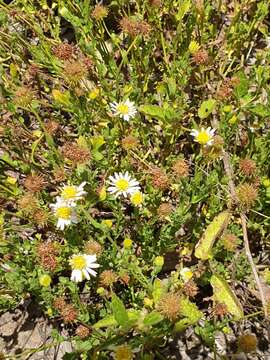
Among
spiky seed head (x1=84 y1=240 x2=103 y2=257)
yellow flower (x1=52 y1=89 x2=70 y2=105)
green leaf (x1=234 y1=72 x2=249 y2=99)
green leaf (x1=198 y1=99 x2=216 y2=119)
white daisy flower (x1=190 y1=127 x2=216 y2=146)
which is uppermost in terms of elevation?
yellow flower (x1=52 y1=89 x2=70 y2=105)

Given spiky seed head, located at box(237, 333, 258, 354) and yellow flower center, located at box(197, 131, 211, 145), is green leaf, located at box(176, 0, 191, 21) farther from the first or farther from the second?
spiky seed head, located at box(237, 333, 258, 354)

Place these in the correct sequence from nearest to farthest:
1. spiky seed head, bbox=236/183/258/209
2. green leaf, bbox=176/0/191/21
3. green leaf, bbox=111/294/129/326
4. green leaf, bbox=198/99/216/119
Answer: green leaf, bbox=111/294/129/326 < spiky seed head, bbox=236/183/258/209 < green leaf, bbox=198/99/216/119 < green leaf, bbox=176/0/191/21

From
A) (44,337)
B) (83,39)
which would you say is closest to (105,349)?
(44,337)

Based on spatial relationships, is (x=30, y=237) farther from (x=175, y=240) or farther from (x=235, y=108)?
(x=235, y=108)

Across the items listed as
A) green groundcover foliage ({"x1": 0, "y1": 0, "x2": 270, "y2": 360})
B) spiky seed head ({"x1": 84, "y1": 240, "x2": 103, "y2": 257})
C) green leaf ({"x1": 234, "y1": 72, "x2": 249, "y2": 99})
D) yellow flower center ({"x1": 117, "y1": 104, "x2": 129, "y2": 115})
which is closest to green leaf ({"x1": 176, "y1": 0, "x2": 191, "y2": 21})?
green groundcover foliage ({"x1": 0, "y1": 0, "x2": 270, "y2": 360})

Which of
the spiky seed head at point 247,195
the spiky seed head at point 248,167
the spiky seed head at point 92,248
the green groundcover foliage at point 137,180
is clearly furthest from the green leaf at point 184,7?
the spiky seed head at point 92,248

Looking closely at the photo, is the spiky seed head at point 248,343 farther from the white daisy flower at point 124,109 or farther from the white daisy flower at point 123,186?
the white daisy flower at point 124,109

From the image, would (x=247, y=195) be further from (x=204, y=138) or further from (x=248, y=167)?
(x=204, y=138)
